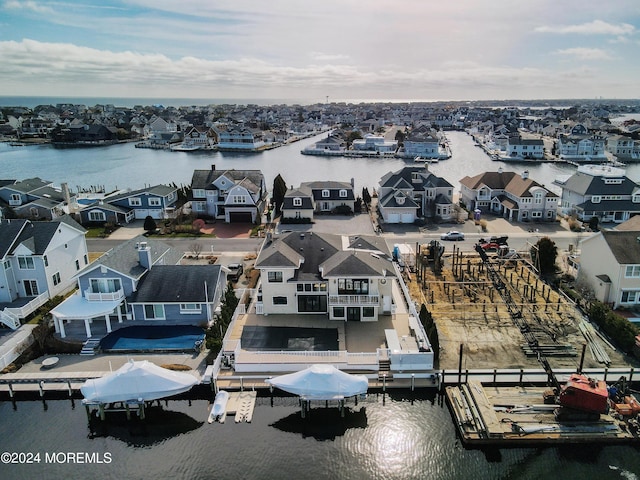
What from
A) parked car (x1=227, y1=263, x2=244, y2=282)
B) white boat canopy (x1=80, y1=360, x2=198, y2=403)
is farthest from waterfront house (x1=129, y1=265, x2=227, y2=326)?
white boat canopy (x1=80, y1=360, x2=198, y2=403)

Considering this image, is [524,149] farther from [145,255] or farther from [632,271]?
[145,255]

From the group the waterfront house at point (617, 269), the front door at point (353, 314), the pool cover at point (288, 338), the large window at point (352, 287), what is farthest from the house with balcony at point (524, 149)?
the pool cover at point (288, 338)

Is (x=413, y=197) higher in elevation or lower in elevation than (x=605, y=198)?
higher

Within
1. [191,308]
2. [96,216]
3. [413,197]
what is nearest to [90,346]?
[191,308]

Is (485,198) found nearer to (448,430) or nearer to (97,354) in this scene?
(448,430)

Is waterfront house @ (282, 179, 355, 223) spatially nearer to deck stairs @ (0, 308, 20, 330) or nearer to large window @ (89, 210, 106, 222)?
large window @ (89, 210, 106, 222)

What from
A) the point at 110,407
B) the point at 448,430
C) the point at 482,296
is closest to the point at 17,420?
the point at 110,407
